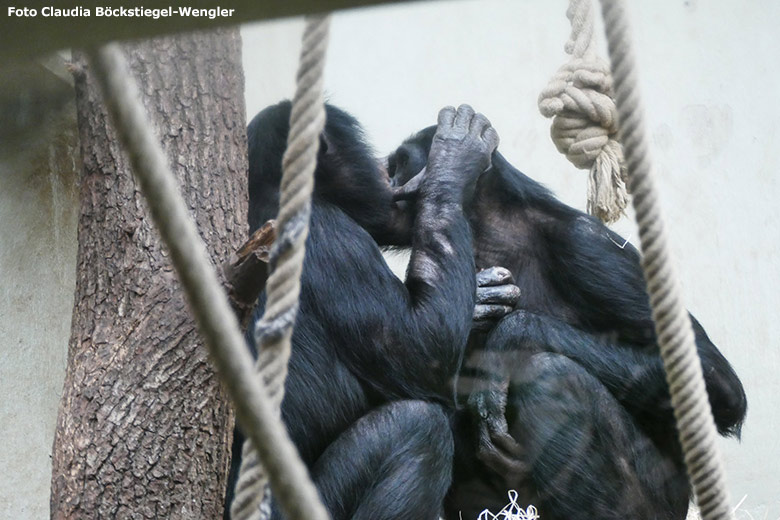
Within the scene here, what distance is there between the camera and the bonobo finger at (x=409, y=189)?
2.95m

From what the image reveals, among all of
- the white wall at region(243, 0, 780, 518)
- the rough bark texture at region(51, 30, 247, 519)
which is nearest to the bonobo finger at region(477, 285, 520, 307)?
the rough bark texture at region(51, 30, 247, 519)

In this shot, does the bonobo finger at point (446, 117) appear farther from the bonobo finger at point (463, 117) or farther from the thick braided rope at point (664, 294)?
the thick braided rope at point (664, 294)

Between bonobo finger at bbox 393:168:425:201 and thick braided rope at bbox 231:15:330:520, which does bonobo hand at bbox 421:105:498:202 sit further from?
thick braided rope at bbox 231:15:330:520

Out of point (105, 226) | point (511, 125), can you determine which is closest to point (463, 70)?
point (511, 125)

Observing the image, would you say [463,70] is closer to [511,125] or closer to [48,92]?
[511,125]

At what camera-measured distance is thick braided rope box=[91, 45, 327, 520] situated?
82 cm

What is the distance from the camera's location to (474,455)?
2834 millimetres

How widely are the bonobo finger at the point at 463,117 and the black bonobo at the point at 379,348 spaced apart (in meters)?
0.11

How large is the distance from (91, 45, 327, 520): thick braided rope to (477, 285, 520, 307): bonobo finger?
2.13m

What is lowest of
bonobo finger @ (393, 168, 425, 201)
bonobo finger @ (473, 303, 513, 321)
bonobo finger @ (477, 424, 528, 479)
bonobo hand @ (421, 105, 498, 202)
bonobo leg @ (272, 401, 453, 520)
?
bonobo finger @ (477, 424, 528, 479)

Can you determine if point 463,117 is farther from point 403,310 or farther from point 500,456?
point 500,456

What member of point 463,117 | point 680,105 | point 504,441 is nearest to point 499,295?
point 504,441

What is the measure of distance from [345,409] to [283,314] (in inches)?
63.9

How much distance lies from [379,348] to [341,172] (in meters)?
0.60
